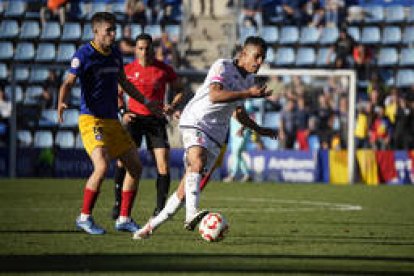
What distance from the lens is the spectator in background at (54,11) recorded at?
103 feet

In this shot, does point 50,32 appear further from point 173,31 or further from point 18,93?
point 18,93

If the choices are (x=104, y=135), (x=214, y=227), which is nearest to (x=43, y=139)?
(x=104, y=135)

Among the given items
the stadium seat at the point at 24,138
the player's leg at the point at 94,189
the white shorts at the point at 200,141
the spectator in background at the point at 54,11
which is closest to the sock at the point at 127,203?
the player's leg at the point at 94,189

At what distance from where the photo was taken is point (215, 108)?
10.2 m

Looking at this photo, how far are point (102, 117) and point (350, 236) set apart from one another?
278cm

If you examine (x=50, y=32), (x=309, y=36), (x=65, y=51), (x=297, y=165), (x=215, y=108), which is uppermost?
(x=309, y=36)

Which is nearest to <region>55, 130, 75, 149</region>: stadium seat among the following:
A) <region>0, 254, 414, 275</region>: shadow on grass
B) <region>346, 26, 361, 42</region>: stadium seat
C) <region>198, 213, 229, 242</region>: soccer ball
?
<region>346, 26, 361, 42</region>: stadium seat

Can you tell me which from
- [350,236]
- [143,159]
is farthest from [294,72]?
[350,236]

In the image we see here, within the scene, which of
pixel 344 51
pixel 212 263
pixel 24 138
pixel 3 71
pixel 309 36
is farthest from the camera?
pixel 309 36

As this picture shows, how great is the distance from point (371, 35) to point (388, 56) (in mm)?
989

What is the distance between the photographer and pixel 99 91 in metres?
11.1

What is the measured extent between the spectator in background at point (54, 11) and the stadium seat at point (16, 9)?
0.86 metres

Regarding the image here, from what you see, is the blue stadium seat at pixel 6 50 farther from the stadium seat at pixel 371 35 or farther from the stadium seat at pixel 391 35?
the stadium seat at pixel 391 35

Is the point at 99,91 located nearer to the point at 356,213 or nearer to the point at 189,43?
the point at 356,213
